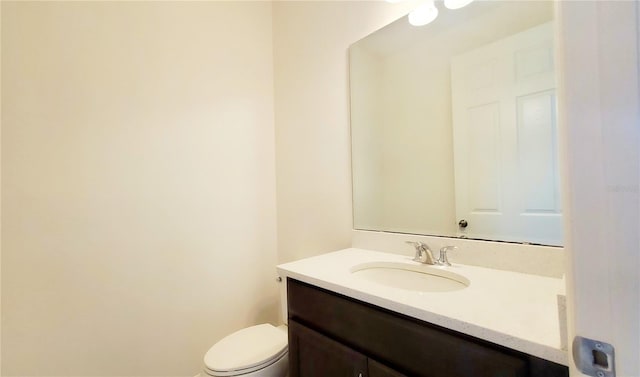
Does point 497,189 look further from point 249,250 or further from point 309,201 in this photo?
point 249,250

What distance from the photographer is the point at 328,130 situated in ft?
5.22

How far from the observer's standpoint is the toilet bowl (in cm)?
114

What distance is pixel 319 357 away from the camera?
942mm

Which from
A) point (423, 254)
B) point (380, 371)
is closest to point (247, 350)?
point (380, 371)

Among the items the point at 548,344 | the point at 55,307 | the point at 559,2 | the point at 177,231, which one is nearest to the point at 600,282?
the point at 548,344

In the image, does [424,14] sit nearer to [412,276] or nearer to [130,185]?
[412,276]

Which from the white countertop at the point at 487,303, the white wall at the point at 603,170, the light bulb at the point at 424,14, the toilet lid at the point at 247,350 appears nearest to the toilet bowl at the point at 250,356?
the toilet lid at the point at 247,350

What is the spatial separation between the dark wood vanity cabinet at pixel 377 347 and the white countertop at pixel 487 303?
0.03 meters

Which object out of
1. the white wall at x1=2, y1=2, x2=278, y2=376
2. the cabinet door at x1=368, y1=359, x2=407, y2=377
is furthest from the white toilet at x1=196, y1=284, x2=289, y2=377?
the cabinet door at x1=368, y1=359, x2=407, y2=377

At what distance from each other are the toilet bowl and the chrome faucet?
29.9 inches

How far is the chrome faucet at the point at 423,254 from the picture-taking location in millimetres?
1066

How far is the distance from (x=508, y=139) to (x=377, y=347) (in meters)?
0.88

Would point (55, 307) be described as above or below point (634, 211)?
below

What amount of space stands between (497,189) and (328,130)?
903mm
